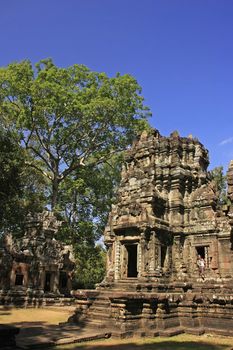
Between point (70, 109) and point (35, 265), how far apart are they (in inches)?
451

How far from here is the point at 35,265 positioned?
23594 millimetres

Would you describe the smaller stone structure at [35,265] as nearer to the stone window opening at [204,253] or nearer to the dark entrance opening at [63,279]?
the dark entrance opening at [63,279]

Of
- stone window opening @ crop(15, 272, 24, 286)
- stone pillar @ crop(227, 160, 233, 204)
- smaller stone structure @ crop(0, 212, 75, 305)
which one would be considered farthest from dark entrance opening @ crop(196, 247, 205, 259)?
stone window opening @ crop(15, 272, 24, 286)

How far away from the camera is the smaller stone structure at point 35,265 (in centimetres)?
2227

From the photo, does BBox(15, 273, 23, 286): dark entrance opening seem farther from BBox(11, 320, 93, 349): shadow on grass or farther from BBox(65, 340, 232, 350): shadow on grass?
BBox(65, 340, 232, 350): shadow on grass

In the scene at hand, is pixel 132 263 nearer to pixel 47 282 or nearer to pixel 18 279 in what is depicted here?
pixel 18 279

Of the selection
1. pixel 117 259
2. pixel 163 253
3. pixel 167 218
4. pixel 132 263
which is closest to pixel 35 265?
pixel 132 263

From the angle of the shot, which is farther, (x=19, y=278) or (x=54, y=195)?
(x=54, y=195)

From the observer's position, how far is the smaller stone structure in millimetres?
22266

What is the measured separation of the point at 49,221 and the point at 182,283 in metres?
13.5

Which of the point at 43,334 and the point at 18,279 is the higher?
the point at 18,279

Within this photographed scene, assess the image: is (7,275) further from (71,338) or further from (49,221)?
(71,338)

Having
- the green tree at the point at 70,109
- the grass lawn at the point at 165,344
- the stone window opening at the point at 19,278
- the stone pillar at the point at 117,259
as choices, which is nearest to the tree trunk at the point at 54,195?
the green tree at the point at 70,109

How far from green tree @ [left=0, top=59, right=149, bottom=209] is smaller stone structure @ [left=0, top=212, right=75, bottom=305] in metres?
2.52
